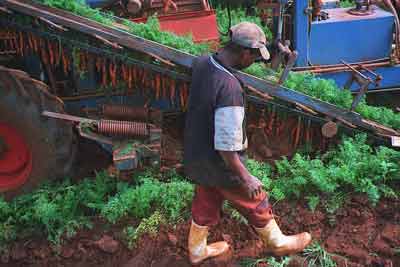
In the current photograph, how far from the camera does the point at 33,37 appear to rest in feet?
14.5

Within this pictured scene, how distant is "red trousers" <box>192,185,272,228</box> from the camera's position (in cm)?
359

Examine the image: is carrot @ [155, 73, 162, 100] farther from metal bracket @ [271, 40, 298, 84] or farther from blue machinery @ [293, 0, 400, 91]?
blue machinery @ [293, 0, 400, 91]

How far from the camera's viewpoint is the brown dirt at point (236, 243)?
13.4ft

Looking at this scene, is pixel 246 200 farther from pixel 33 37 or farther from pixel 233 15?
pixel 233 15

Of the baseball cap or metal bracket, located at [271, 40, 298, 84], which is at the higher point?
the baseball cap

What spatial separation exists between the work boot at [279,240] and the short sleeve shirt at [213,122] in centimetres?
47

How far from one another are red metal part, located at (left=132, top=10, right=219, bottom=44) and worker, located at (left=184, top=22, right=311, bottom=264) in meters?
1.40

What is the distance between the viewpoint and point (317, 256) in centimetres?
405

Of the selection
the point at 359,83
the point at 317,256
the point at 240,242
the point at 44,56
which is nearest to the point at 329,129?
the point at 359,83

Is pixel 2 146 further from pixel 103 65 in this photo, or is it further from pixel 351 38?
pixel 351 38

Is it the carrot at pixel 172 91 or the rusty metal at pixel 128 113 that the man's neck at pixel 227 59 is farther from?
the rusty metal at pixel 128 113

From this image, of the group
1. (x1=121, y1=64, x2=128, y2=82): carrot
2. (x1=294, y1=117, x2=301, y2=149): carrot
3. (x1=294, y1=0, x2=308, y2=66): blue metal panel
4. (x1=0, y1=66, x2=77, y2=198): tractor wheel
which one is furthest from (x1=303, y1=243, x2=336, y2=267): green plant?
(x1=0, y1=66, x2=77, y2=198): tractor wheel

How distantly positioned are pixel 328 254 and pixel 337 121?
3.90 ft

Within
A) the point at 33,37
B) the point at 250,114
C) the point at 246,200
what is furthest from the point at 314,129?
the point at 33,37
